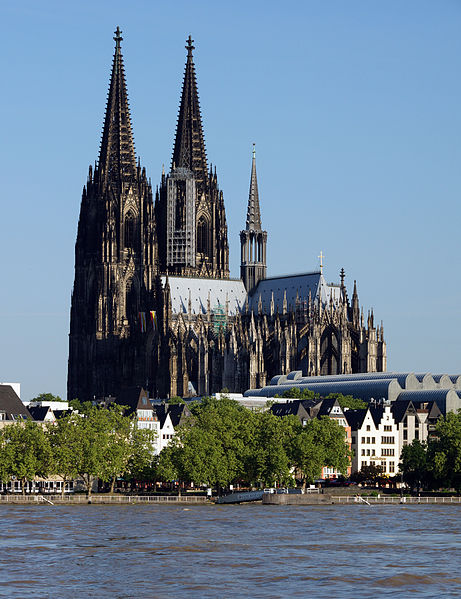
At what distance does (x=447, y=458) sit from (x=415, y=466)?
5372mm

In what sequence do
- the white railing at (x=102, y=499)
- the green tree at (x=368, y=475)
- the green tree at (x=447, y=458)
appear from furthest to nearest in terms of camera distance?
the green tree at (x=368, y=475)
the green tree at (x=447, y=458)
the white railing at (x=102, y=499)

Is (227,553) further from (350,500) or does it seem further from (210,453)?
(350,500)

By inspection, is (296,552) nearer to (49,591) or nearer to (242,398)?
(49,591)

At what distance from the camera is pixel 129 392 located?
6294 inches

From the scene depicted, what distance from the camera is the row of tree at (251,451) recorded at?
125 metres

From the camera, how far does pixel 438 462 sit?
429 feet

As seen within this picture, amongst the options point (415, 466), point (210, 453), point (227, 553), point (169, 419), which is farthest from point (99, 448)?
point (227, 553)

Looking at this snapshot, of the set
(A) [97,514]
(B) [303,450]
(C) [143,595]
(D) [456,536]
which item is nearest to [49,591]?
(C) [143,595]

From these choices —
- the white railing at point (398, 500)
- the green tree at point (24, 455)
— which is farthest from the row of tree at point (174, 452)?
the white railing at point (398, 500)

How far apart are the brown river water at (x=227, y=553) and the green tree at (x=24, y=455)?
1439 cm

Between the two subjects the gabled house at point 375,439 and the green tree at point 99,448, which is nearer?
the green tree at point 99,448

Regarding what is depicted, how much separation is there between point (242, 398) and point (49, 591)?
4981 inches

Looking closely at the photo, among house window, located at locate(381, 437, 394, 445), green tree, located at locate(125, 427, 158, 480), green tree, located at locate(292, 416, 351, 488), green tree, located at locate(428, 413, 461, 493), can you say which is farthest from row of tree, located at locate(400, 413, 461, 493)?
green tree, located at locate(125, 427, 158, 480)

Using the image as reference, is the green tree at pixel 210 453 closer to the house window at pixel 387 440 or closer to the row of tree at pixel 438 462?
the row of tree at pixel 438 462
